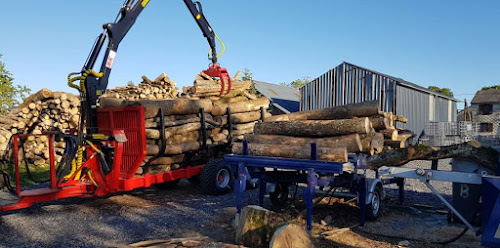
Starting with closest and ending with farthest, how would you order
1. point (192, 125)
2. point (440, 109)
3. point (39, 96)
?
point (192, 125) < point (39, 96) < point (440, 109)

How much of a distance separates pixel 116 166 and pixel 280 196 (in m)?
3.68

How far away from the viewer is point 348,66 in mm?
24859

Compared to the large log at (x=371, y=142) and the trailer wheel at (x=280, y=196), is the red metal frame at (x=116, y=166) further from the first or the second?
the large log at (x=371, y=142)

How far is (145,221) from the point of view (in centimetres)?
748

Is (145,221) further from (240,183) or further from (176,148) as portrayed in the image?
(176,148)

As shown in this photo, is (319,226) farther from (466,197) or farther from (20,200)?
(20,200)

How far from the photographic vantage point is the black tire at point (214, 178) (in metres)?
10.0

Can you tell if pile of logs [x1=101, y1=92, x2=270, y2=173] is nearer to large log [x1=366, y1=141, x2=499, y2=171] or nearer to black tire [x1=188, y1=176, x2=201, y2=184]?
black tire [x1=188, y1=176, x2=201, y2=184]

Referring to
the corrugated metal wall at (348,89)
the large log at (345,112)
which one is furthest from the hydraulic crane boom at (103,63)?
the corrugated metal wall at (348,89)

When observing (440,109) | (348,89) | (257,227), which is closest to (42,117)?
(257,227)

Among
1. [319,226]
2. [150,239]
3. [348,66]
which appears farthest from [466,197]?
[348,66]

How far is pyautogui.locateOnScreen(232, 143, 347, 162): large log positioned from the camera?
6855mm

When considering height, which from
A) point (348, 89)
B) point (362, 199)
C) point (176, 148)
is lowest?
point (362, 199)

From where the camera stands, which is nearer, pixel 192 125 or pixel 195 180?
pixel 192 125
